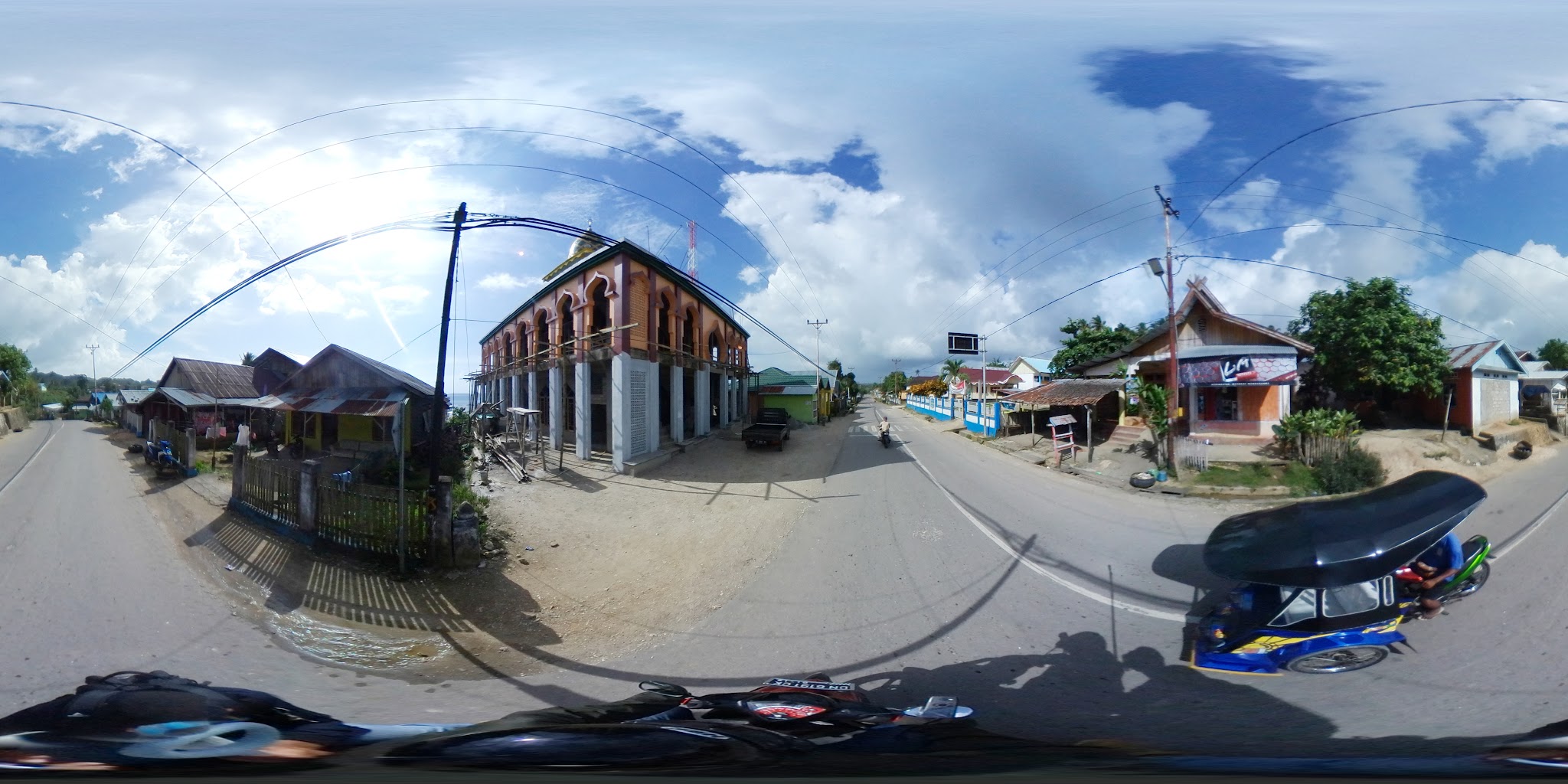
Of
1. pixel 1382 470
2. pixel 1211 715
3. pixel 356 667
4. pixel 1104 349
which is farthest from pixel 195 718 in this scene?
pixel 1382 470

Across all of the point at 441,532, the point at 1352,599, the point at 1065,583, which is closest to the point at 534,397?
the point at 441,532

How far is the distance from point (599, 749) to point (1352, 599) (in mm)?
1825

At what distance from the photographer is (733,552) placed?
2236mm

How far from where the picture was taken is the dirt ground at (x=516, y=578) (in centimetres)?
151

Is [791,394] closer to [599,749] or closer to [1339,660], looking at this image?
[1339,660]

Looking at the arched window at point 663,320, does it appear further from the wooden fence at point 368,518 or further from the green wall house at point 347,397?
the wooden fence at point 368,518

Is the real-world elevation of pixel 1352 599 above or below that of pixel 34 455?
below

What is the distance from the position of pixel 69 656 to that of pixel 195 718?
59 cm

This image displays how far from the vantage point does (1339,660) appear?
1.18 metres

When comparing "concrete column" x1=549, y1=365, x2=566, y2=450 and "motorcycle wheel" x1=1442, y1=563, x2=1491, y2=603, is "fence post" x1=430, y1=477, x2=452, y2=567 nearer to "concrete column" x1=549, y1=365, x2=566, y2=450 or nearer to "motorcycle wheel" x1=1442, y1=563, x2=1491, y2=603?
"concrete column" x1=549, y1=365, x2=566, y2=450

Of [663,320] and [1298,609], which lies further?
[663,320]

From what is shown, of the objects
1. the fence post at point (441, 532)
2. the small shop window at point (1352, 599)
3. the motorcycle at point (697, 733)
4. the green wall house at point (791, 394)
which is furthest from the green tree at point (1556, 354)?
the green wall house at point (791, 394)

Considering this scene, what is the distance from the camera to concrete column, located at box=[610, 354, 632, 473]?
10.2 ft

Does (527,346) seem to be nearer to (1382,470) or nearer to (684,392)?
(684,392)
